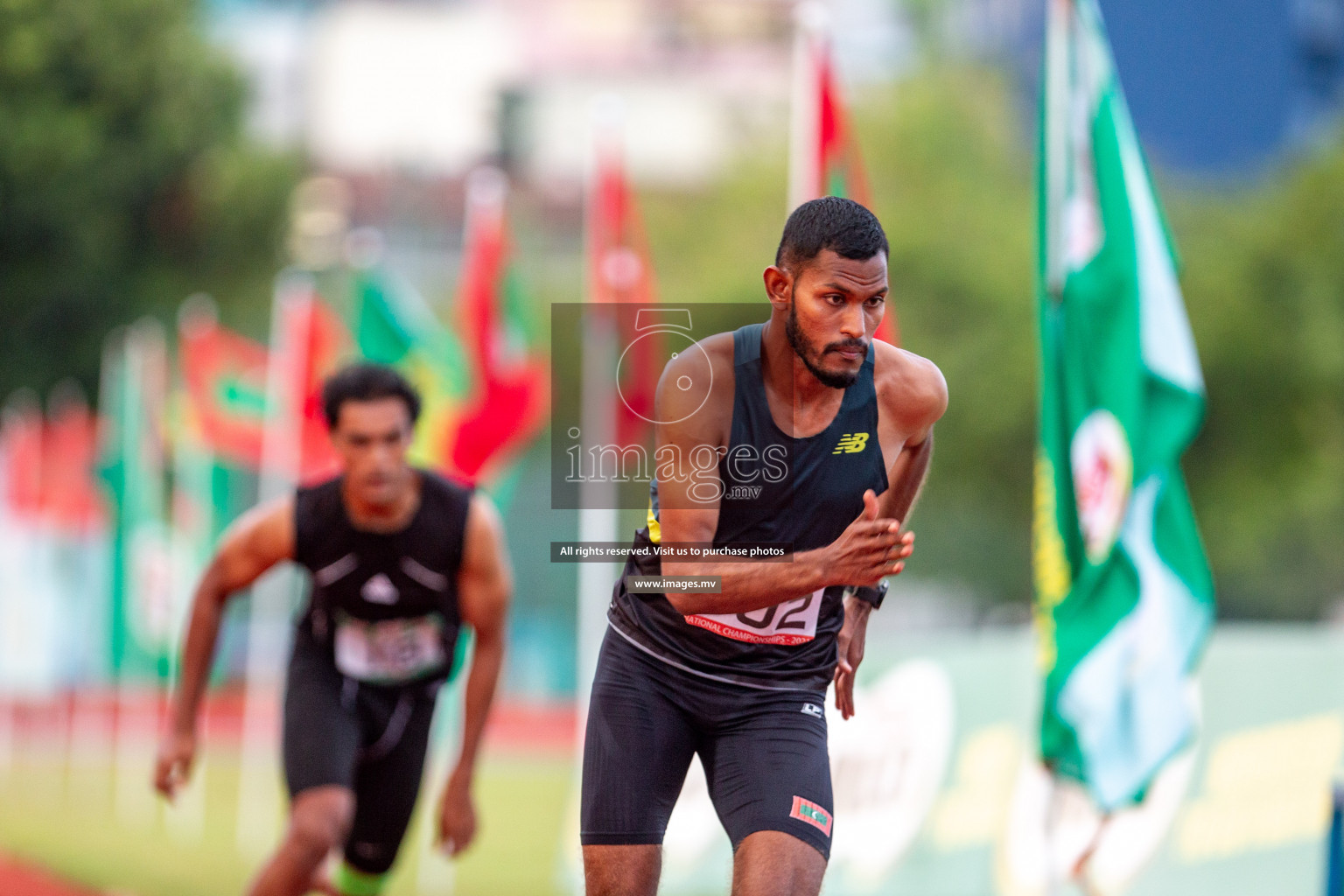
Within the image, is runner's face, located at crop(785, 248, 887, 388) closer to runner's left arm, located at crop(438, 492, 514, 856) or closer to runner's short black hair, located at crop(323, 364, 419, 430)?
runner's left arm, located at crop(438, 492, 514, 856)

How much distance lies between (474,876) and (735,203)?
91.3ft

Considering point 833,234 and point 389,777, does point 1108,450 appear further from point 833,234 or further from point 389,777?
point 833,234

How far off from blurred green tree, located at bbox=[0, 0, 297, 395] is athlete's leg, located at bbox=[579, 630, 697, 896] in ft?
27.8

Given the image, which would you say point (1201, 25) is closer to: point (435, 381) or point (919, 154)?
point (919, 154)

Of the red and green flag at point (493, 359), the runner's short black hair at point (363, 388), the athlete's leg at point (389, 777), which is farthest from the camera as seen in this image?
the red and green flag at point (493, 359)

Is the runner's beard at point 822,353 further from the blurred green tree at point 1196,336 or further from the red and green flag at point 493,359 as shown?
the blurred green tree at point 1196,336

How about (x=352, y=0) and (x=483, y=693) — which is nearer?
(x=483, y=693)

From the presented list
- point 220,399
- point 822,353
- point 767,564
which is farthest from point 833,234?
point 220,399

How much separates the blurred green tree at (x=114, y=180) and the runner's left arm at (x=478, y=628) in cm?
656

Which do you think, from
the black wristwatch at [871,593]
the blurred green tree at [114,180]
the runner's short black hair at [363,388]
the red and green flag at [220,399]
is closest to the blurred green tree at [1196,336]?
the blurred green tree at [114,180]

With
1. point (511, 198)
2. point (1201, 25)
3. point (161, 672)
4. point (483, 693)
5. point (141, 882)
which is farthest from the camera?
point (511, 198)

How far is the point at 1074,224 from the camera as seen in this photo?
8.59 metres

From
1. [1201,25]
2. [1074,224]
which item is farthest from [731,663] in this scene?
[1201,25]

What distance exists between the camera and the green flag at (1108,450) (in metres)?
7.85
